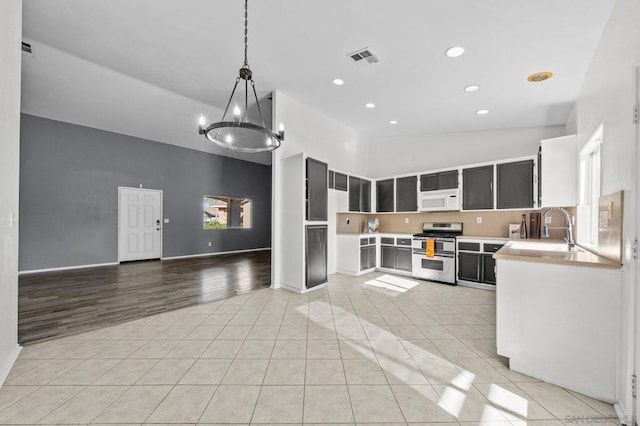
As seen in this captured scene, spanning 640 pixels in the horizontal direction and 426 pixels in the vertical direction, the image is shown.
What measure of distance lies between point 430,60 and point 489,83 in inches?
42.7

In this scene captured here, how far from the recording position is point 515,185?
4410 mm

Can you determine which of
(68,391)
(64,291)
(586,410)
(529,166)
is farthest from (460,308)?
(64,291)

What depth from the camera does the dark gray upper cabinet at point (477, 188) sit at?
4648 millimetres

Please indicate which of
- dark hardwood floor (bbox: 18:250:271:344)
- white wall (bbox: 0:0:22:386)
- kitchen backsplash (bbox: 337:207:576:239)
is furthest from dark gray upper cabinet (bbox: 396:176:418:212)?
white wall (bbox: 0:0:22:386)

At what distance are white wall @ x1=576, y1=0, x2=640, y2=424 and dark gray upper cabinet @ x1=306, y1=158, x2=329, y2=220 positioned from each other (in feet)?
10.7

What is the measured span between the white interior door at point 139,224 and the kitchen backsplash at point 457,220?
5138mm

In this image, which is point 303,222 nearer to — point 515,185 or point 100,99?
point 515,185

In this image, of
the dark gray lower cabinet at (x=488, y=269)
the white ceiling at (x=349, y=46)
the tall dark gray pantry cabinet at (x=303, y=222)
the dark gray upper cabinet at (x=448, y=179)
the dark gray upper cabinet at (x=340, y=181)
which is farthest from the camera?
the dark gray upper cabinet at (x=340, y=181)

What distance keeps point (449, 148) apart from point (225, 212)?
6.91 meters

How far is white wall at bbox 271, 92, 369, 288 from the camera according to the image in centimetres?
438

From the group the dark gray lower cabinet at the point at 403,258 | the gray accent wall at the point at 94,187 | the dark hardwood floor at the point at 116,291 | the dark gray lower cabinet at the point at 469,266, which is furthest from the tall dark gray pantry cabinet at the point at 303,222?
the gray accent wall at the point at 94,187

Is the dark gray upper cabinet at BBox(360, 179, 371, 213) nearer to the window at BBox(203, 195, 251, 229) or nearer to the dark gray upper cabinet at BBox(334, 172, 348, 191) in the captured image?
the dark gray upper cabinet at BBox(334, 172, 348, 191)

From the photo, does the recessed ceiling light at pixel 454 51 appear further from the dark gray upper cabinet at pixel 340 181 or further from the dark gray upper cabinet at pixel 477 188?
the dark gray upper cabinet at pixel 340 181

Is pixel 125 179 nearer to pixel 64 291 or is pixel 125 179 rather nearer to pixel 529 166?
pixel 64 291
